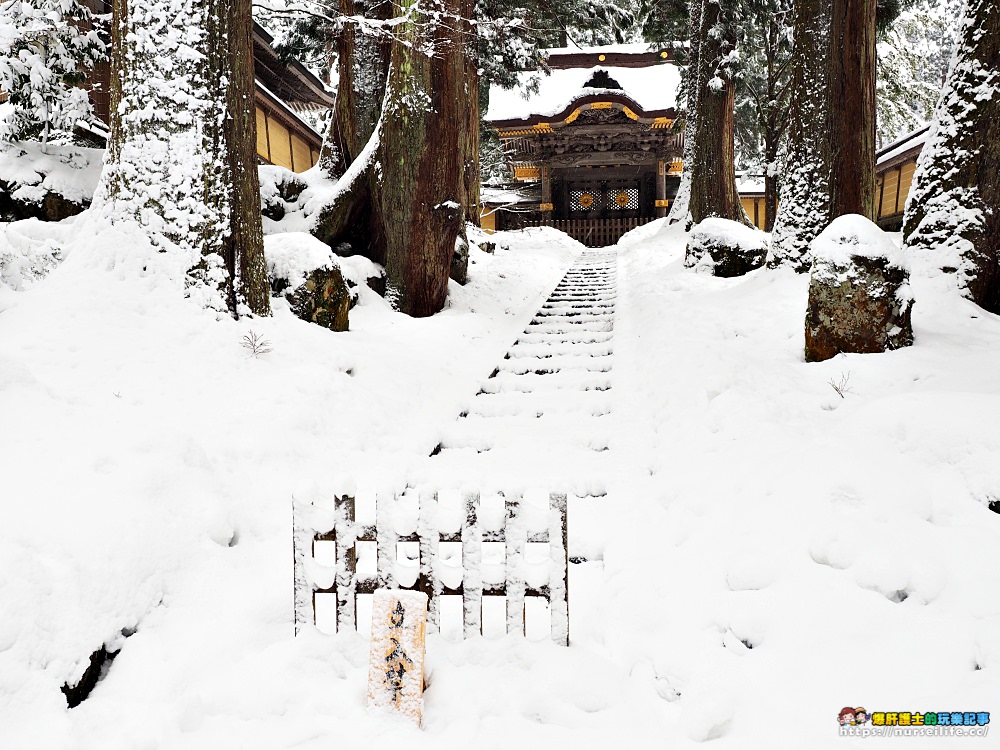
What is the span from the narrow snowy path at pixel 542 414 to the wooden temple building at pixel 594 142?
1402 centimetres

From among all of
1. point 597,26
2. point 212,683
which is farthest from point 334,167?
point 212,683

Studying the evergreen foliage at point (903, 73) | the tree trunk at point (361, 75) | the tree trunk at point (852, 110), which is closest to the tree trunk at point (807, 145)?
the tree trunk at point (852, 110)

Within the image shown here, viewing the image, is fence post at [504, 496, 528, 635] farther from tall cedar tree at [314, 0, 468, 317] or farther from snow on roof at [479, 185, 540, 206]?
snow on roof at [479, 185, 540, 206]

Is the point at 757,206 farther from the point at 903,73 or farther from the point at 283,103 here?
the point at 283,103

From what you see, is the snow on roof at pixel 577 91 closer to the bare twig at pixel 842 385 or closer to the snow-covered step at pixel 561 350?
the snow-covered step at pixel 561 350

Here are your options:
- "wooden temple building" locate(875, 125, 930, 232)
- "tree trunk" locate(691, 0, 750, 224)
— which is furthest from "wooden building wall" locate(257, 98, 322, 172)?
"wooden temple building" locate(875, 125, 930, 232)

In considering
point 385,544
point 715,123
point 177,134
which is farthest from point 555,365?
point 715,123

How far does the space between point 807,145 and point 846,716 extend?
279 inches

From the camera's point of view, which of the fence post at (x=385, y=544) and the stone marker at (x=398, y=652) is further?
the fence post at (x=385, y=544)

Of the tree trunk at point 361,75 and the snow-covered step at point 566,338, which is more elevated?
the tree trunk at point 361,75

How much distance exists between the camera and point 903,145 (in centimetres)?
1559

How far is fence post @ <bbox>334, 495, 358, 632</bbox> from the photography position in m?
2.32

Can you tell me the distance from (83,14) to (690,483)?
8280mm

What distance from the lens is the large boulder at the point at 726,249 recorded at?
9.88m
